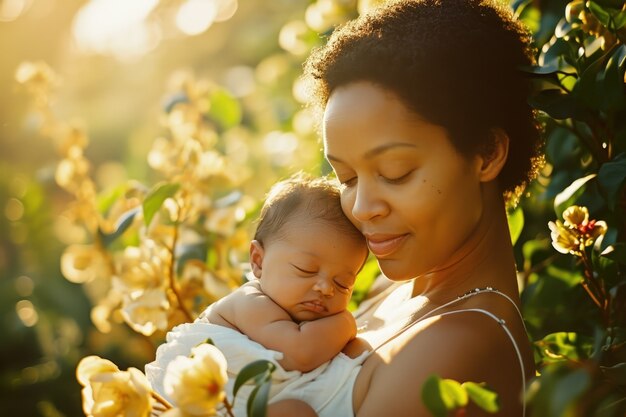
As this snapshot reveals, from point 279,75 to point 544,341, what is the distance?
2.25 metres

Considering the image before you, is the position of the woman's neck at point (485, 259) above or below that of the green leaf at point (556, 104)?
below

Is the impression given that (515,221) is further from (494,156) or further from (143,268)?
(143,268)

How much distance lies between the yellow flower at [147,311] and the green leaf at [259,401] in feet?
3.20

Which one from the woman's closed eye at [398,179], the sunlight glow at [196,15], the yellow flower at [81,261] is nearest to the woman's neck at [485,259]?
the woman's closed eye at [398,179]

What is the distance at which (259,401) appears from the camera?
113 centimetres

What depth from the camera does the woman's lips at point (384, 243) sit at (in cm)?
157

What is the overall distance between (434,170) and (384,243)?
6.4 inches

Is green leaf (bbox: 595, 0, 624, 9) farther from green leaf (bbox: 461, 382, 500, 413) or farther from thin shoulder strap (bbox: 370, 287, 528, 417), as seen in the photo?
green leaf (bbox: 461, 382, 500, 413)

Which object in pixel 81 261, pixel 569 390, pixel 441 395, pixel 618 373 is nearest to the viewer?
pixel 569 390

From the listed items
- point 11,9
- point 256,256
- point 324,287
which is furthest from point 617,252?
point 11,9

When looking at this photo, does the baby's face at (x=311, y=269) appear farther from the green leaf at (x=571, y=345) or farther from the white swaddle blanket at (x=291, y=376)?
the green leaf at (x=571, y=345)

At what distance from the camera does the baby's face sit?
169 cm

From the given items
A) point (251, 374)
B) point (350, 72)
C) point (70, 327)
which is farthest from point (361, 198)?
point (70, 327)

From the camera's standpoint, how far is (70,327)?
3.45 meters
